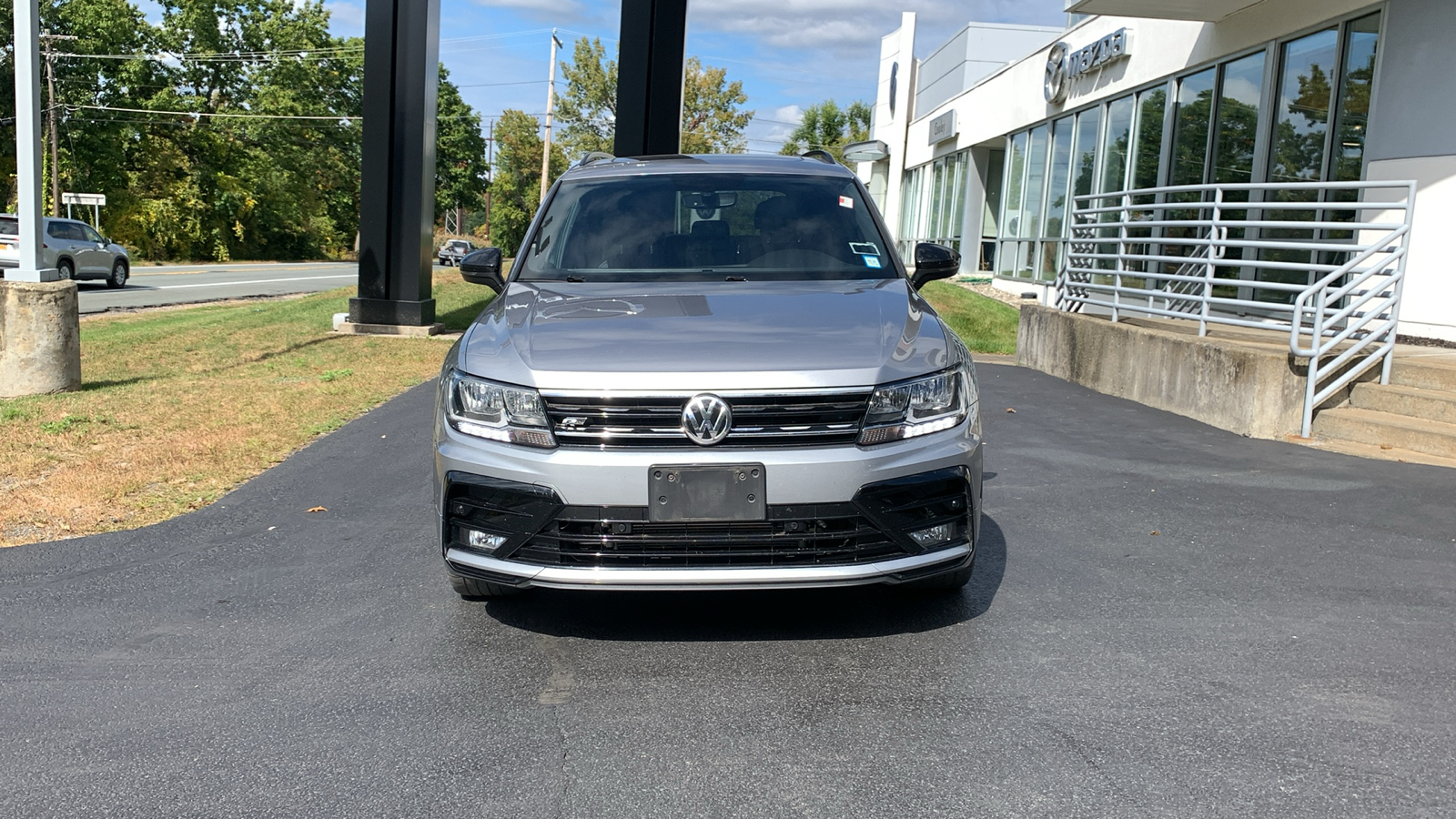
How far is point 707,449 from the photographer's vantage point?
12.1 ft

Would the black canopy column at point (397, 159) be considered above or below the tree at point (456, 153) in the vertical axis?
below

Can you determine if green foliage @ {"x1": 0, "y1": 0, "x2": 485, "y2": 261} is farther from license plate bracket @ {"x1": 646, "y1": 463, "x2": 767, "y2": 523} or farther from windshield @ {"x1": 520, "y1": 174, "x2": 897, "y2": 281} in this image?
license plate bracket @ {"x1": 646, "y1": 463, "x2": 767, "y2": 523}

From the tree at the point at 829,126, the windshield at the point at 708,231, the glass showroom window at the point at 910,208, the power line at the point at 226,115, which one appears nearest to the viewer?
the windshield at the point at 708,231

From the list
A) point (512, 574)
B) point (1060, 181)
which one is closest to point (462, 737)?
point (512, 574)

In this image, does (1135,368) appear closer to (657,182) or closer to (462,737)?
(657,182)

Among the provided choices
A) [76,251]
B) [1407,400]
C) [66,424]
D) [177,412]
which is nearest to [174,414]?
[177,412]

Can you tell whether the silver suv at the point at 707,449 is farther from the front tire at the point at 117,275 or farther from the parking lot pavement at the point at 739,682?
the front tire at the point at 117,275

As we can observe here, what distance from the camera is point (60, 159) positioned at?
49062mm

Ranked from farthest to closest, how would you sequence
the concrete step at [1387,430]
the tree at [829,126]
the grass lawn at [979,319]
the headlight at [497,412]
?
the tree at [829,126]
the grass lawn at [979,319]
the concrete step at [1387,430]
the headlight at [497,412]

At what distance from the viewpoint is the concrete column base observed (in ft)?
29.4

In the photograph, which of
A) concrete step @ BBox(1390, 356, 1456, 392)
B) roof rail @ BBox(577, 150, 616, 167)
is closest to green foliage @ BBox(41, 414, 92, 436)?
roof rail @ BBox(577, 150, 616, 167)

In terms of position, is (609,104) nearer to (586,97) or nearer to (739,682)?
(586,97)

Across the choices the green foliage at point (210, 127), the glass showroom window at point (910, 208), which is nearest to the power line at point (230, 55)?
the green foliage at point (210, 127)

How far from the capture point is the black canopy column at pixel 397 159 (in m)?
14.8
